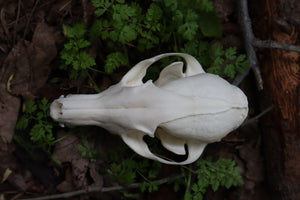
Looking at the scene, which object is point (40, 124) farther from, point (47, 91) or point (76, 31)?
point (76, 31)

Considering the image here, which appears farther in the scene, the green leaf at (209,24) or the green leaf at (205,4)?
the green leaf at (209,24)

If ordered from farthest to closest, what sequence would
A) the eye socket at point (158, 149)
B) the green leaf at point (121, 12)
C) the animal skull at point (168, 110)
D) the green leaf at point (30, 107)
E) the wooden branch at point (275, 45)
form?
1. the eye socket at point (158, 149)
2. the green leaf at point (30, 107)
3. the wooden branch at point (275, 45)
4. the green leaf at point (121, 12)
5. the animal skull at point (168, 110)

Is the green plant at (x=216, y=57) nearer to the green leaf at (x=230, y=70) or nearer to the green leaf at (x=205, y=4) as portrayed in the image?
the green leaf at (x=230, y=70)

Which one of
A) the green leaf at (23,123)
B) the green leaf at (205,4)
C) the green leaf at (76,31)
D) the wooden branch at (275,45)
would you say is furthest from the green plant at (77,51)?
the wooden branch at (275,45)

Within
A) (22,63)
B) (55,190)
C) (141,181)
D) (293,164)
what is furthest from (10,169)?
(293,164)

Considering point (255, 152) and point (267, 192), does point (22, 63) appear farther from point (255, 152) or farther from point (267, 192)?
point (267, 192)

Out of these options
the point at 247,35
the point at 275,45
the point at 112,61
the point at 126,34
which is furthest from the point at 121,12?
the point at 275,45
